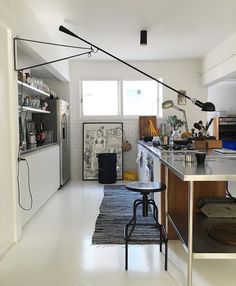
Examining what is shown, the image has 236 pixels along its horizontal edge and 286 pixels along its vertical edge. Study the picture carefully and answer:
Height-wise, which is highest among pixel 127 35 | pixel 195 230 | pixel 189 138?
pixel 127 35

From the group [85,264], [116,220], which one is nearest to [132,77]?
[116,220]

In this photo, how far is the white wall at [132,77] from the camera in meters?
6.65

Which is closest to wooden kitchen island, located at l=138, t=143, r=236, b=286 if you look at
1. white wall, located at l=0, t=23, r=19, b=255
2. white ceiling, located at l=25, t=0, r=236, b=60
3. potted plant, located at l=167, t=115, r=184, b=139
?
white wall, located at l=0, t=23, r=19, b=255

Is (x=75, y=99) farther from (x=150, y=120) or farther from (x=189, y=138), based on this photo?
(x=189, y=138)

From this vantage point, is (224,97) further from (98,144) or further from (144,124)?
(98,144)

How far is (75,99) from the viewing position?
6.69 meters

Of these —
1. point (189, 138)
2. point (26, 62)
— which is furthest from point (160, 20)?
point (26, 62)

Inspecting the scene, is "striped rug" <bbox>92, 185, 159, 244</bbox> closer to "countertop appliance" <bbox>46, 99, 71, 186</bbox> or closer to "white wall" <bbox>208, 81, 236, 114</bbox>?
"countertop appliance" <bbox>46, 99, 71, 186</bbox>

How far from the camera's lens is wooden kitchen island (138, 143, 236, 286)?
1.90 m

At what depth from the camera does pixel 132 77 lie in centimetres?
672

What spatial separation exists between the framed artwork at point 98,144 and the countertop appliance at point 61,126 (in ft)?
1.77

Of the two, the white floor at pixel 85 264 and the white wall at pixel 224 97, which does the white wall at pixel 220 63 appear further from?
the white floor at pixel 85 264

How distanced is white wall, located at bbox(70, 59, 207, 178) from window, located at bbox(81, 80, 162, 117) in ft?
0.49

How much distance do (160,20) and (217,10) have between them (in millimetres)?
744
